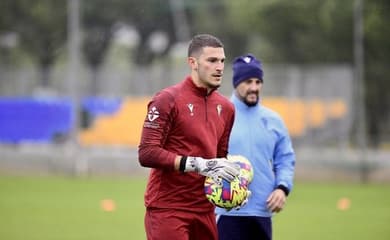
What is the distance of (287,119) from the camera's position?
94.8 ft

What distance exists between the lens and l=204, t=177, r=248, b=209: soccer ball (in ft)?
23.0

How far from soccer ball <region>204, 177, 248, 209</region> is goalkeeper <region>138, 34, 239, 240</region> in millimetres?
104

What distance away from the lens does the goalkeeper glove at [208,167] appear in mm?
6863

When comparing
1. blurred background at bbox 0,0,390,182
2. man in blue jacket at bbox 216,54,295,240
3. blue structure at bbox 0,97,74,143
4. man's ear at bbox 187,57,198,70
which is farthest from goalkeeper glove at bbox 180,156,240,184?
blue structure at bbox 0,97,74,143

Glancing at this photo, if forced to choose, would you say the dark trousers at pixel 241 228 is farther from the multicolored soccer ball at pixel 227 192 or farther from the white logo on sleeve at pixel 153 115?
the white logo on sleeve at pixel 153 115

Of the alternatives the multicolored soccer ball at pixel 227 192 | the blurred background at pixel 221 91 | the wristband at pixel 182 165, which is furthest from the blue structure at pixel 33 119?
the wristband at pixel 182 165

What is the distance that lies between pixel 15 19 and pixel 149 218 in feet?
124

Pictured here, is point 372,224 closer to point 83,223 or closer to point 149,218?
point 83,223

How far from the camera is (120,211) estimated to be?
19109 millimetres

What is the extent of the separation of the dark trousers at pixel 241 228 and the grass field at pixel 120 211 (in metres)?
6.15

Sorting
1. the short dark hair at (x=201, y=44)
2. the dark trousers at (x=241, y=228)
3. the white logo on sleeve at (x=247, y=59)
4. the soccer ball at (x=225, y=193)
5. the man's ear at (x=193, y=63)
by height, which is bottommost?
the dark trousers at (x=241, y=228)

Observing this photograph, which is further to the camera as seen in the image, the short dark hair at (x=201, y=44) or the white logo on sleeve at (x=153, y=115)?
the short dark hair at (x=201, y=44)

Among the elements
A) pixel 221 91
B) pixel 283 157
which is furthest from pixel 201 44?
pixel 221 91

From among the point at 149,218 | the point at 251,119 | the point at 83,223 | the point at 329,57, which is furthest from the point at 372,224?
the point at 329,57
